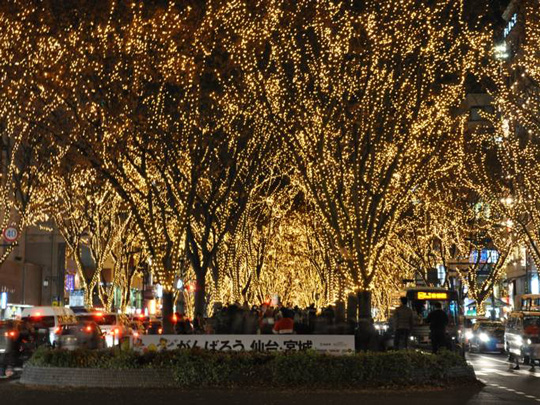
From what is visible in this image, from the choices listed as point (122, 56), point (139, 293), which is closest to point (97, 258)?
point (122, 56)

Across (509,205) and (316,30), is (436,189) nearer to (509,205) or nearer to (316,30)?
(509,205)

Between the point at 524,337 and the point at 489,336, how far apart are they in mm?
14137

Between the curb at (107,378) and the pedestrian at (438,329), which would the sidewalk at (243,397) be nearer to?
the curb at (107,378)

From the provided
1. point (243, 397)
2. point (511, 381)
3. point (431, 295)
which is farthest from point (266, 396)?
point (431, 295)

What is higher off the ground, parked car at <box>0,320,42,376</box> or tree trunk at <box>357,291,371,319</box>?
tree trunk at <box>357,291,371,319</box>

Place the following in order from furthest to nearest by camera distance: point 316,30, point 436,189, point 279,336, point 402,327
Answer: point 436,189, point 402,327, point 316,30, point 279,336

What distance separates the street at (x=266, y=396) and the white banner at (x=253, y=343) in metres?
2.04

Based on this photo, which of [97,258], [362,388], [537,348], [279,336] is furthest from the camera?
[97,258]

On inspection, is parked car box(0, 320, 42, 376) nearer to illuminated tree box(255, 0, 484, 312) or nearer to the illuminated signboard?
illuminated tree box(255, 0, 484, 312)

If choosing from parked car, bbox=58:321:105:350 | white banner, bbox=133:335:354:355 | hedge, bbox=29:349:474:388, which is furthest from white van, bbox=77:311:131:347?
hedge, bbox=29:349:474:388

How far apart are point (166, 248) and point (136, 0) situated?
938cm

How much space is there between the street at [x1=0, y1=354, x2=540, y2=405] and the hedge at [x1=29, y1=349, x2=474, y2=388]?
18.7 inches

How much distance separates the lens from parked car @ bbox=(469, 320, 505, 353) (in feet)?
156

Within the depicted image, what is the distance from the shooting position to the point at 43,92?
2770cm
